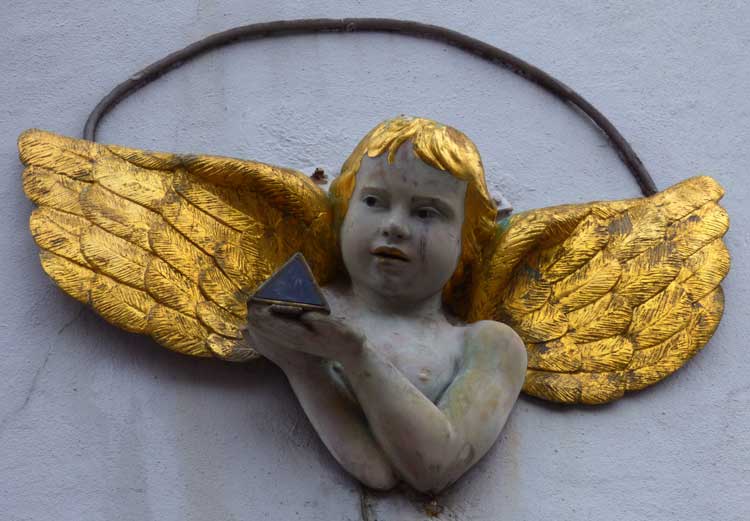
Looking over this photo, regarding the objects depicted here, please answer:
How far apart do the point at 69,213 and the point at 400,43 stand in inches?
28.8

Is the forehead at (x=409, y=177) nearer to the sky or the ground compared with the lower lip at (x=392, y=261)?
nearer to the sky

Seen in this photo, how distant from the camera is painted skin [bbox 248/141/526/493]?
1.87m

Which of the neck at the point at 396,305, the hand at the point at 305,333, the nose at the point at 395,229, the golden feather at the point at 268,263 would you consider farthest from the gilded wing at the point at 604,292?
the hand at the point at 305,333

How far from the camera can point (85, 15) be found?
8.00 feet

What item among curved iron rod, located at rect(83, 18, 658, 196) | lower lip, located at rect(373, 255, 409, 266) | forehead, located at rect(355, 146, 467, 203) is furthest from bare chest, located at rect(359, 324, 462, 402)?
curved iron rod, located at rect(83, 18, 658, 196)

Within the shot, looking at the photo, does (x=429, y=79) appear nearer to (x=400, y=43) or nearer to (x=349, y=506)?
(x=400, y=43)

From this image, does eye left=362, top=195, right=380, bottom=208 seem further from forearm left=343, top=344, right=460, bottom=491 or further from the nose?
forearm left=343, top=344, right=460, bottom=491

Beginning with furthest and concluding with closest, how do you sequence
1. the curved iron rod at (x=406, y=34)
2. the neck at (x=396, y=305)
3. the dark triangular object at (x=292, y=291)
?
the curved iron rod at (x=406, y=34) → the neck at (x=396, y=305) → the dark triangular object at (x=292, y=291)

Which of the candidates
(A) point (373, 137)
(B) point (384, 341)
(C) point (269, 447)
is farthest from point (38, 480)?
(A) point (373, 137)

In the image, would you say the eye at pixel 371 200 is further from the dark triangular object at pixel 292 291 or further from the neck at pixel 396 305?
the dark triangular object at pixel 292 291

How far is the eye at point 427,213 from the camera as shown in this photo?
6.52ft

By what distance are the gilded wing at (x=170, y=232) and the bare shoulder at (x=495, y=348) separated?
0.83 ft

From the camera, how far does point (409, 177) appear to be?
1969mm

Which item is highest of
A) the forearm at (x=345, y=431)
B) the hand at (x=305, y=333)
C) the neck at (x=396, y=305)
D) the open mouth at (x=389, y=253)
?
the open mouth at (x=389, y=253)
